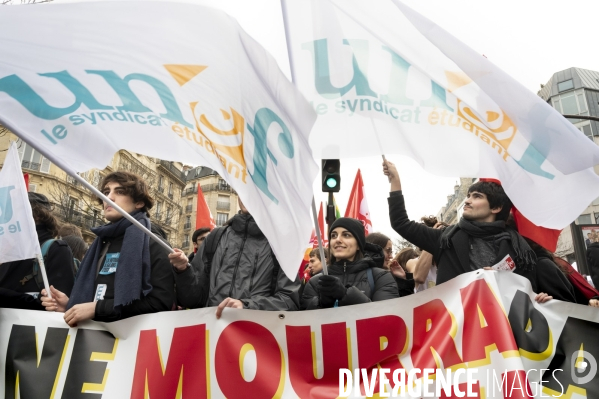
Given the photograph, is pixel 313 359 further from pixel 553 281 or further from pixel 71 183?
pixel 71 183

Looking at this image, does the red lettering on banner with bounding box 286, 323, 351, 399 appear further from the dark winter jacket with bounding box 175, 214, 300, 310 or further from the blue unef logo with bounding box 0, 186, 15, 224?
the blue unef logo with bounding box 0, 186, 15, 224

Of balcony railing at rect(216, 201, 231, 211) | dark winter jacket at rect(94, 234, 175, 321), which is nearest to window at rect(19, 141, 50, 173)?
balcony railing at rect(216, 201, 231, 211)

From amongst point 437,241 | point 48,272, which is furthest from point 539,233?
point 48,272

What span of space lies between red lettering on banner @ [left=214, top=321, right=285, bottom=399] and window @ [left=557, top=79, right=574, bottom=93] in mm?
51427

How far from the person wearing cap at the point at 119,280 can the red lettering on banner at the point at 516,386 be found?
1954 millimetres

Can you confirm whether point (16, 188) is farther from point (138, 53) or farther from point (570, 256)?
point (570, 256)

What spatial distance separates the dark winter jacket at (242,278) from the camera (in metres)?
3.20

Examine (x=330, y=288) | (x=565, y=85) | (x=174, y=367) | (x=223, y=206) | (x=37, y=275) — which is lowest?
(x=174, y=367)

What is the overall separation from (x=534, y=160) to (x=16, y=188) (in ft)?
11.2

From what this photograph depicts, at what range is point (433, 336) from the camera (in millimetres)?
2859

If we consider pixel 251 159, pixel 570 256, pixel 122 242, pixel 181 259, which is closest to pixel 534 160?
pixel 251 159

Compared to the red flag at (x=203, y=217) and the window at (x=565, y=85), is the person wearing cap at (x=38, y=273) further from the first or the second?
the window at (x=565, y=85)

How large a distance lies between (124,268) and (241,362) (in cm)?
90

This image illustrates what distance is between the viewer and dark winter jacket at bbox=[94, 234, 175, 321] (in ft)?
9.95
